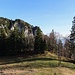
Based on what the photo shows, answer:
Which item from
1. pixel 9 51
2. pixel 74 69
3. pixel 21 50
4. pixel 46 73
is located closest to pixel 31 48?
pixel 21 50

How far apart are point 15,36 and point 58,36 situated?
24.4 meters

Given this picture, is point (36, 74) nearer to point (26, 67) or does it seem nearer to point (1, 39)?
point (26, 67)

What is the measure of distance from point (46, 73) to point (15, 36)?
43.3 metres

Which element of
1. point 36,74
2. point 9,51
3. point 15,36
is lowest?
point 36,74

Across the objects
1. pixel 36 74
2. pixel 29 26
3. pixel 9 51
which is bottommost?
pixel 36 74

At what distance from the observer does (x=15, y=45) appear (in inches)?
3265

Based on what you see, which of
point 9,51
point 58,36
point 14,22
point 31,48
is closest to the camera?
point 9,51

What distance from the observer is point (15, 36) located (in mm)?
84375

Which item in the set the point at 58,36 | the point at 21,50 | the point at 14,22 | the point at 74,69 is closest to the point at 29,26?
the point at 14,22

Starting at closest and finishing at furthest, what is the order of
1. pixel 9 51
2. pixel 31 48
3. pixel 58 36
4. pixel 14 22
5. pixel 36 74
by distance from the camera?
pixel 36 74
pixel 9 51
pixel 31 48
pixel 58 36
pixel 14 22

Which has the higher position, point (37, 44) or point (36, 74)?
point (37, 44)

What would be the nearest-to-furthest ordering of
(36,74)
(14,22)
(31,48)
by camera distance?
(36,74), (31,48), (14,22)

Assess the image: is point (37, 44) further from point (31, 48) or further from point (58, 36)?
point (58, 36)

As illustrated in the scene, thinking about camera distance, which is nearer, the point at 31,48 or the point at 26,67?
the point at 26,67
